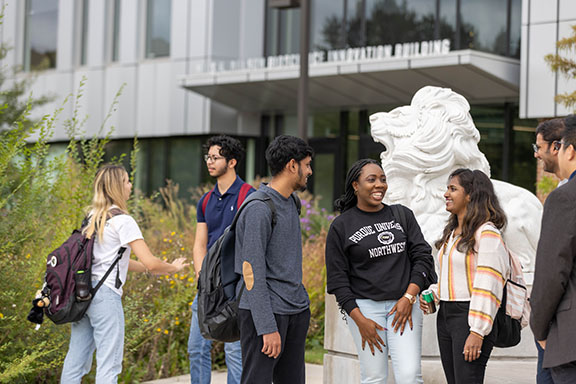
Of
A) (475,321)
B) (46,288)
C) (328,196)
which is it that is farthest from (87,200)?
(328,196)

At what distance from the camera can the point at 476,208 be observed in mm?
4625

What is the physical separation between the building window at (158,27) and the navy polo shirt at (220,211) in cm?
1759

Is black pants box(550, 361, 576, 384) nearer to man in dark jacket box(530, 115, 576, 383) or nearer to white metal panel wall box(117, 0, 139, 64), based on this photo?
man in dark jacket box(530, 115, 576, 383)

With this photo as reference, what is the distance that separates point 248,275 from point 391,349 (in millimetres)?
1028

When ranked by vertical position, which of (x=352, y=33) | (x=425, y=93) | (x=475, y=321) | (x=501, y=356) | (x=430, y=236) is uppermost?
(x=352, y=33)

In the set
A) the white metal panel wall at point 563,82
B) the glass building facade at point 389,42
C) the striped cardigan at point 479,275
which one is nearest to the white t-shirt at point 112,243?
the striped cardigan at point 479,275

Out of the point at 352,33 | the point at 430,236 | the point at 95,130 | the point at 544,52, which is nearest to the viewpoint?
the point at 430,236

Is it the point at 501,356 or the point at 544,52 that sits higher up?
the point at 544,52

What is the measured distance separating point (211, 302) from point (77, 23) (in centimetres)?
2233

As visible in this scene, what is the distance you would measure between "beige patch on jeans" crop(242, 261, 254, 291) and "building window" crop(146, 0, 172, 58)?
64.7 ft

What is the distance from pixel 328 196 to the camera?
874 inches

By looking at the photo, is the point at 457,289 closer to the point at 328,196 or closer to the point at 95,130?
the point at 328,196

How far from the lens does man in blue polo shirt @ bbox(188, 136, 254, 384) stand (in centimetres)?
620

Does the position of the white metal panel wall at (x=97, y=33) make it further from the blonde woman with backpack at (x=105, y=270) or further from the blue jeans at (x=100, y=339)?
the blue jeans at (x=100, y=339)
